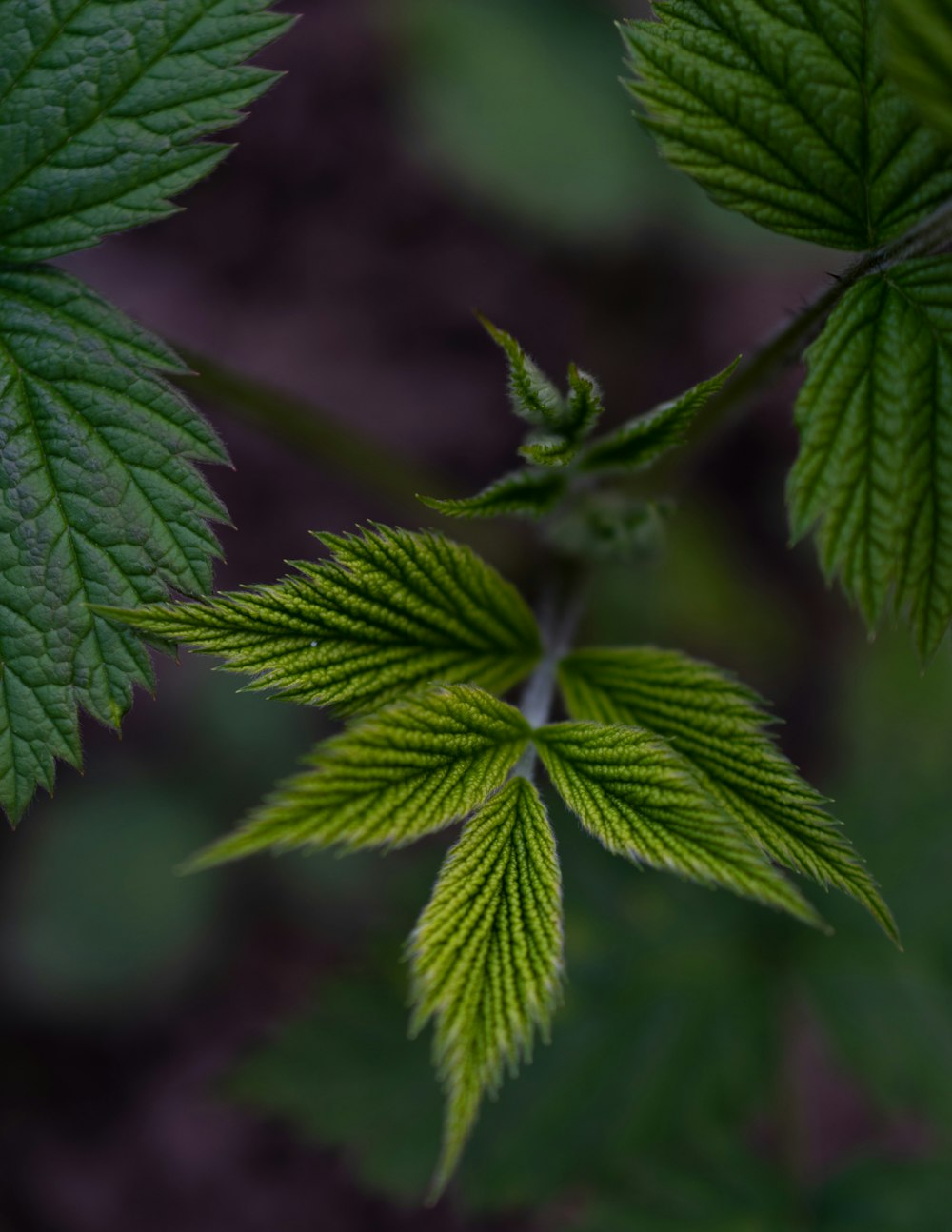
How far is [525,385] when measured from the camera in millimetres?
1572

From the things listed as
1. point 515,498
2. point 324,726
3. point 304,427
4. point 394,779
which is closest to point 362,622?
point 394,779

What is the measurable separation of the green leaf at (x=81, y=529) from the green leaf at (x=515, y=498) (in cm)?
40

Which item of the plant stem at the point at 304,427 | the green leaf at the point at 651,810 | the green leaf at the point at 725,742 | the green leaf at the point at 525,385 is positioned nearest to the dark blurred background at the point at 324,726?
the plant stem at the point at 304,427

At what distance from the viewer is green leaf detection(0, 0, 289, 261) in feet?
5.90

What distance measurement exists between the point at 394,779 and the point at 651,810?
0.36 m

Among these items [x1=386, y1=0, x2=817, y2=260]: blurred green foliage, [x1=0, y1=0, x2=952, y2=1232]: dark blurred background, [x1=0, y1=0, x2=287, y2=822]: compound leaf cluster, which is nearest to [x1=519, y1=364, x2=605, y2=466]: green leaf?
[x1=0, y1=0, x2=287, y2=822]: compound leaf cluster

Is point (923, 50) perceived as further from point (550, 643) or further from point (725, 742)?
point (550, 643)

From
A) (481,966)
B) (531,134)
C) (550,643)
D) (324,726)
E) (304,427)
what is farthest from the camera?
(531,134)

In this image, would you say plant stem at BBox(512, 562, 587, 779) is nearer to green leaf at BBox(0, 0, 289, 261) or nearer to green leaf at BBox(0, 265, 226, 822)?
green leaf at BBox(0, 265, 226, 822)

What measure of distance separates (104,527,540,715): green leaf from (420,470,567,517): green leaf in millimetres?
76

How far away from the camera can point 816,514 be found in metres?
1.59

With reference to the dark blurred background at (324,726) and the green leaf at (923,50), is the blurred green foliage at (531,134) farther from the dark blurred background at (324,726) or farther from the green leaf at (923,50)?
the green leaf at (923,50)

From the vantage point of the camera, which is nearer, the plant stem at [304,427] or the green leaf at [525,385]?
the green leaf at [525,385]

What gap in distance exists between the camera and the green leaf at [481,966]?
58.6 inches
